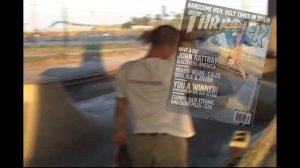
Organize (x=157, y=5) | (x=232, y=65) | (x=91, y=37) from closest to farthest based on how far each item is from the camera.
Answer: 1. (x=232, y=65)
2. (x=157, y=5)
3. (x=91, y=37)

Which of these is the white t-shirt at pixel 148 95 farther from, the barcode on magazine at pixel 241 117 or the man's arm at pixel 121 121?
the barcode on magazine at pixel 241 117

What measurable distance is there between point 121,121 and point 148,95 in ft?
0.91

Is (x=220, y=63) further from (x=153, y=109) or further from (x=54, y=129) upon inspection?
(x=54, y=129)

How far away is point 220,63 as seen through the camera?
8.83 feet

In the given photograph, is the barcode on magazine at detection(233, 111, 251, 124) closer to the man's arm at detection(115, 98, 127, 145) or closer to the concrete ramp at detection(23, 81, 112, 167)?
the man's arm at detection(115, 98, 127, 145)

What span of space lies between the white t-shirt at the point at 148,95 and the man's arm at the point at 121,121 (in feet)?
0.16

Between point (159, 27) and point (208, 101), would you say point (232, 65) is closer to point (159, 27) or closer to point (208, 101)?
point (208, 101)

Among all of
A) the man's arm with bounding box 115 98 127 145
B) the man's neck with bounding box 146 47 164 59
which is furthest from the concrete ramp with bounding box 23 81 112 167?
the man's neck with bounding box 146 47 164 59

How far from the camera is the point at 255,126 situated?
11.4 ft

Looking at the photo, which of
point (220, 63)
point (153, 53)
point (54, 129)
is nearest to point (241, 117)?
point (220, 63)

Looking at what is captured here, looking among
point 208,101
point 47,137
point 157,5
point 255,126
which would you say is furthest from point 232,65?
point 47,137

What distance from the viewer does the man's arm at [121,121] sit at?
3.31 meters

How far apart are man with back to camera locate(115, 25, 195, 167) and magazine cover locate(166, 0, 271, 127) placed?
25 centimetres
